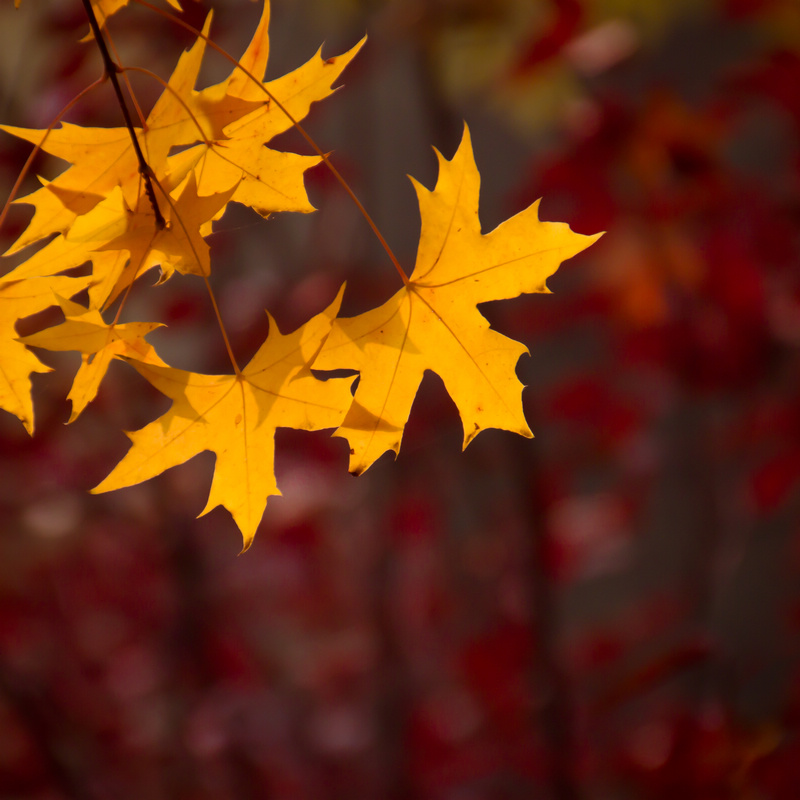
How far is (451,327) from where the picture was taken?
1.79 feet

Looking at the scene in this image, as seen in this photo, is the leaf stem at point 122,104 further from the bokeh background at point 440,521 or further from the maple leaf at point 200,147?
the bokeh background at point 440,521

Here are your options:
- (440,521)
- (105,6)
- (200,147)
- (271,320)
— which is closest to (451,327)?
(271,320)

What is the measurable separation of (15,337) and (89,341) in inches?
3.5

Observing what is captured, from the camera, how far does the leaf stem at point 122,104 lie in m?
0.44

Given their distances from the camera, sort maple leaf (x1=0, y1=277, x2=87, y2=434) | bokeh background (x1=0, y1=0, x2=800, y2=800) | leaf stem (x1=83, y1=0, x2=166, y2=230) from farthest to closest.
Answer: bokeh background (x1=0, y1=0, x2=800, y2=800) < maple leaf (x1=0, y1=277, x2=87, y2=434) < leaf stem (x1=83, y1=0, x2=166, y2=230)

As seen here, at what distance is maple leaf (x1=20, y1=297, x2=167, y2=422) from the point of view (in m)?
0.49

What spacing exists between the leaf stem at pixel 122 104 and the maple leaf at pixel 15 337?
10 cm

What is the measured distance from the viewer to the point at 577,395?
2.10 m

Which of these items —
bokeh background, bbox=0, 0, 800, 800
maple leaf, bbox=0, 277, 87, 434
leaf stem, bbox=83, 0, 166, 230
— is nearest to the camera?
leaf stem, bbox=83, 0, 166, 230

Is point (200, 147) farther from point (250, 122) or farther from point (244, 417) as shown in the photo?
point (244, 417)

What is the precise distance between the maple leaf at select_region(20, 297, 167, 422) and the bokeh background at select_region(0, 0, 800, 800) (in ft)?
3.04

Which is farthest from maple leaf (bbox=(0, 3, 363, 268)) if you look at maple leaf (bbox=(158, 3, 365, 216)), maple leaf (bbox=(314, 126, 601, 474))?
maple leaf (bbox=(314, 126, 601, 474))

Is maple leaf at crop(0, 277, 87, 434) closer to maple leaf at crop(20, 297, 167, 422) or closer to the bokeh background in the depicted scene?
maple leaf at crop(20, 297, 167, 422)

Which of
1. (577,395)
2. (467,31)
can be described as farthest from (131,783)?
(467,31)
